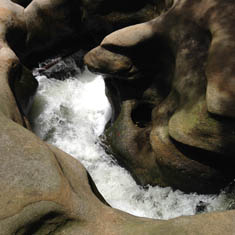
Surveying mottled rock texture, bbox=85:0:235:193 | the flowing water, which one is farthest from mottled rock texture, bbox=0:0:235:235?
the flowing water

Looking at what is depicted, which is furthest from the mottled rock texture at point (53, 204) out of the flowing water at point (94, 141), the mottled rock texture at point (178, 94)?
the flowing water at point (94, 141)

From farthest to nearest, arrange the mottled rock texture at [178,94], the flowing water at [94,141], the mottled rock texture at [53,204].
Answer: the flowing water at [94,141] → the mottled rock texture at [178,94] → the mottled rock texture at [53,204]

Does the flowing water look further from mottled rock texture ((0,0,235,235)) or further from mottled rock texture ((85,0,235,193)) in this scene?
mottled rock texture ((0,0,235,235))

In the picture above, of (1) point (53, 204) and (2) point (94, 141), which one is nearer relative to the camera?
(1) point (53, 204)

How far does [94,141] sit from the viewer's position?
6445 millimetres

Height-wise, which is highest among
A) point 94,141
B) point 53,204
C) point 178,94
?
point 53,204

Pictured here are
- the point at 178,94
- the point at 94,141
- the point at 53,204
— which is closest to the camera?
the point at 53,204

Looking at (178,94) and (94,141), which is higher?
(178,94)

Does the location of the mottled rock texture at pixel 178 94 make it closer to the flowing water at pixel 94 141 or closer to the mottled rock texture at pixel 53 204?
the flowing water at pixel 94 141

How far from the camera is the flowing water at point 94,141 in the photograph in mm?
4809

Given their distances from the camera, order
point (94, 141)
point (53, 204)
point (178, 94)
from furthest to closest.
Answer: point (94, 141) → point (178, 94) → point (53, 204)

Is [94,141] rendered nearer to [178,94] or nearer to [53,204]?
[178,94]

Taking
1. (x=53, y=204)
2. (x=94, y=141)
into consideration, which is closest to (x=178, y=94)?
(x=94, y=141)

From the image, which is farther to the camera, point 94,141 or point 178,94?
point 94,141
